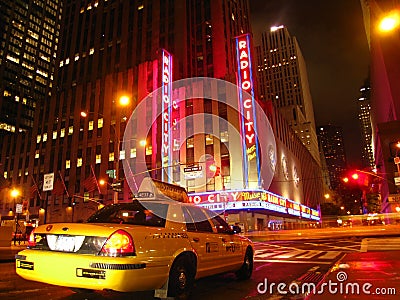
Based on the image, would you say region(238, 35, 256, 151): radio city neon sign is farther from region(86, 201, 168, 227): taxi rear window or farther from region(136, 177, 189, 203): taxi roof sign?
region(86, 201, 168, 227): taxi rear window

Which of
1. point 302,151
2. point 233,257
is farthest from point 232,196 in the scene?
point 302,151

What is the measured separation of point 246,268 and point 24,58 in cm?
13067

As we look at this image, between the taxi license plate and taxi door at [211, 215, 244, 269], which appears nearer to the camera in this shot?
the taxi license plate

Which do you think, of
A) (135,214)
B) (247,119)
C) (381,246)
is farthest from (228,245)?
(247,119)

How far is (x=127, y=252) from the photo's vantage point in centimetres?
446

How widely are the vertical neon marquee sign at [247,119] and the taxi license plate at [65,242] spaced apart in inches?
1473

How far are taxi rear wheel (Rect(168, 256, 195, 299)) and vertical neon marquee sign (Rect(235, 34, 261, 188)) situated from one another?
36.3 metres

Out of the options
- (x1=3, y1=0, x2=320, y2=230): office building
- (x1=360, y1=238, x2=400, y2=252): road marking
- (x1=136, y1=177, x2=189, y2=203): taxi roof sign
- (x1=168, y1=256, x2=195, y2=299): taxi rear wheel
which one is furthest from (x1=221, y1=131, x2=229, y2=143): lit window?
(x1=168, y1=256, x2=195, y2=299): taxi rear wheel

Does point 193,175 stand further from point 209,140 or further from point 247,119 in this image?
point 247,119

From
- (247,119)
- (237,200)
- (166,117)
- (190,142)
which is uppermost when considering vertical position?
(166,117)

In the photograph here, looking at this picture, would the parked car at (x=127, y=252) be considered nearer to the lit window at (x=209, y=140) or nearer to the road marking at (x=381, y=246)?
the road marking at (x=381, y=246)

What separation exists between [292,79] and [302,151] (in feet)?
248

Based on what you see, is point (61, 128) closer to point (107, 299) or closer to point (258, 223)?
point (258, 223)

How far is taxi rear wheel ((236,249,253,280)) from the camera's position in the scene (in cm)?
749
